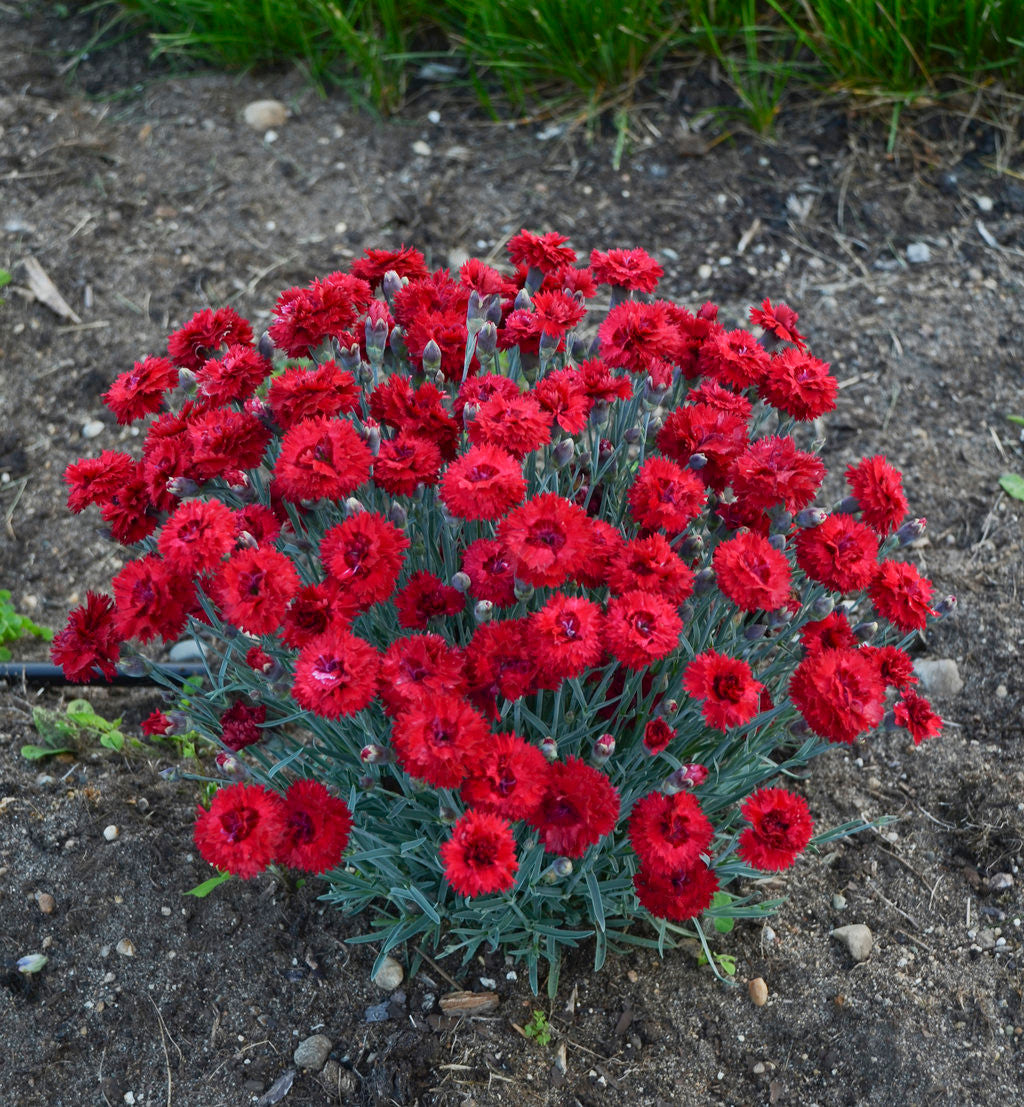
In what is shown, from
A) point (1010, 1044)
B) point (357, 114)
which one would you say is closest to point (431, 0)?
point (357, 114)

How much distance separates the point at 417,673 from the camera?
5.09ft

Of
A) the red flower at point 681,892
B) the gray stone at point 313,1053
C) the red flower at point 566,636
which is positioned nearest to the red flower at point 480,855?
the red flower at point 566,636

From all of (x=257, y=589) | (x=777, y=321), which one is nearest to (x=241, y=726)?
(x=257, y=589)

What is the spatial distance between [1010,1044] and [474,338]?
5.57 feet

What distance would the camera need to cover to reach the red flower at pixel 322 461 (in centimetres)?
161

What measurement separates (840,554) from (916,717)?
1.07 feet

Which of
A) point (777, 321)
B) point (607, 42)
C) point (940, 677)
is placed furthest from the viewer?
point (607, 42)

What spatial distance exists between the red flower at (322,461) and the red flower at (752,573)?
569 mm

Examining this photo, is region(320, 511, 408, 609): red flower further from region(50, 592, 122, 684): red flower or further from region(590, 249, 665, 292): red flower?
region(590, 249, 665, 292): red flower

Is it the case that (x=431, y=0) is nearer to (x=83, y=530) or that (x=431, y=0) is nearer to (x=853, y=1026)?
(x=83, y=530)

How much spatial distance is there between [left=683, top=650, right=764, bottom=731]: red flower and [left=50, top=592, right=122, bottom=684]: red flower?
0.95m

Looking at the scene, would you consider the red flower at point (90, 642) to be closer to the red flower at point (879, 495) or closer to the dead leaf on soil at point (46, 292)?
the red flower at point (879, 495)

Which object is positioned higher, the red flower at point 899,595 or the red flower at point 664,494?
the red flower at point 664,494

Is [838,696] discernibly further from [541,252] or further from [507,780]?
[541,252]
